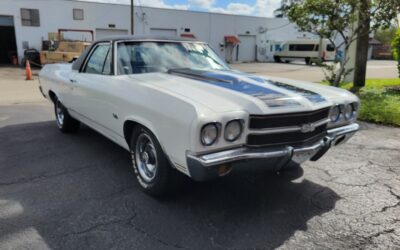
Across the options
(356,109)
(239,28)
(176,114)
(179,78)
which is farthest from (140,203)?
(239,28)

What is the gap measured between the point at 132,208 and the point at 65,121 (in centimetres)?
302

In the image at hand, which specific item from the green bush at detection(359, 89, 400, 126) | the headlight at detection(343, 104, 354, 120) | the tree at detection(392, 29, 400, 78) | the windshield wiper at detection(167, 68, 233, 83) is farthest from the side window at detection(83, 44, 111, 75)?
the tree at detection(392, 29, 400, 78)

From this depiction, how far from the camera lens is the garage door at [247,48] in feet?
129

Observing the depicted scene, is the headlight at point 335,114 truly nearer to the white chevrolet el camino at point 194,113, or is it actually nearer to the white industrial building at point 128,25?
the white chevrolet el camino at point 194,113

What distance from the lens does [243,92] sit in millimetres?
3264

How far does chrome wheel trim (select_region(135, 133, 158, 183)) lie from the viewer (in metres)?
3.53

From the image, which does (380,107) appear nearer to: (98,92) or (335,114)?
(335,114)

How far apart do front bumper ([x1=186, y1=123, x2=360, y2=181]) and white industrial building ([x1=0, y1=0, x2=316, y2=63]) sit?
26428 mm

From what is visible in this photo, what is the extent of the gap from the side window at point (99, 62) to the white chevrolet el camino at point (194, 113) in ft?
0.07

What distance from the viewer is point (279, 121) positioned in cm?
305

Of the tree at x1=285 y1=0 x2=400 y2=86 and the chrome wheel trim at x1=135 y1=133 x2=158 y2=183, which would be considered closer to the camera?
the chrome wheel trim at x1=135 y1=133 x2=158 y2=183

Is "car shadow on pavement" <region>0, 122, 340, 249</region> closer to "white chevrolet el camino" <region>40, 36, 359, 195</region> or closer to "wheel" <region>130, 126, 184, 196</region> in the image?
"wheel" <region>130, 126, 184, 196</region>

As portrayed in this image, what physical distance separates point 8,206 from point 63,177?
2.60ft

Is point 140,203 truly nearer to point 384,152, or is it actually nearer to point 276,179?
point 276,179
